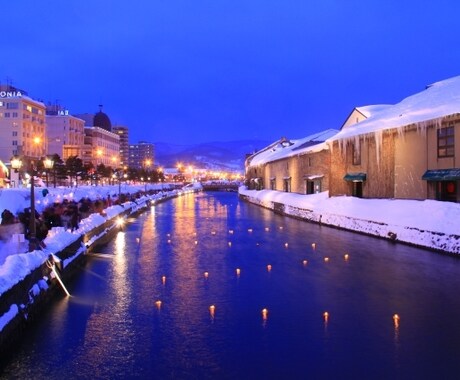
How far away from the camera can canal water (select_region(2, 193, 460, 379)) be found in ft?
33.0

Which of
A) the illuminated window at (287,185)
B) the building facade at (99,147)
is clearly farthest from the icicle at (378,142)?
the building facade at (99,147)

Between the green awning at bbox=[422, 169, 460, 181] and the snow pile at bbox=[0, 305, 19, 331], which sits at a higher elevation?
the green awning at bbox=[422, 169, 460, 181]

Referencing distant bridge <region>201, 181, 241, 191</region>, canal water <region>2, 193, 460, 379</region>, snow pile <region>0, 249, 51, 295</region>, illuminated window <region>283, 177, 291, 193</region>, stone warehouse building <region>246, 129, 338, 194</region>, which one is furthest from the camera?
distant bridge <region>201, 181, 241, 191</region>

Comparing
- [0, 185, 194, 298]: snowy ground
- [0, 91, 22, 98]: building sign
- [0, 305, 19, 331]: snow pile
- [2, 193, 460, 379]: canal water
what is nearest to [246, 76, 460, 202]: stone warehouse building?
[2, 193, 460, 379]: canal water

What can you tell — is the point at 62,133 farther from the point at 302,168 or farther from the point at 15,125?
the point at 302,168

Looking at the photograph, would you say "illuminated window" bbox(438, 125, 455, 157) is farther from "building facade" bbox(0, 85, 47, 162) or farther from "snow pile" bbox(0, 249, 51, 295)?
"building facade" bbox(0, 85, 47, 162)

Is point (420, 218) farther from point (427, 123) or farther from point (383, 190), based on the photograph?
point (383, 190)

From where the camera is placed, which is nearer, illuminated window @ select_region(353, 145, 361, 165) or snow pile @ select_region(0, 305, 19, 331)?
snow pile @ select_region(0, 305, 19, 331)

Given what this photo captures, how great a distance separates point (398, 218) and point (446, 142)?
5.36 metres

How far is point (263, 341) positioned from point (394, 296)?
6.17 meters

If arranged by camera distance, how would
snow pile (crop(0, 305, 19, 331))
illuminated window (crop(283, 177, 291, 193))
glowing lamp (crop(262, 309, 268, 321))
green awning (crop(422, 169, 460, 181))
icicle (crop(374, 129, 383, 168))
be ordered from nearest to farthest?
snow pile (crop(0, 305, 19, 331))
glowing lamp (crop(262, 309, 268, 321))
green awning (crop(422, 169, 460, 181))
icicle (crop(374, 129, 383, 168))
illuminated window (crop(283, 177, 291, 193))

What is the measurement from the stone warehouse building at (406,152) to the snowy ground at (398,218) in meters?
1.99

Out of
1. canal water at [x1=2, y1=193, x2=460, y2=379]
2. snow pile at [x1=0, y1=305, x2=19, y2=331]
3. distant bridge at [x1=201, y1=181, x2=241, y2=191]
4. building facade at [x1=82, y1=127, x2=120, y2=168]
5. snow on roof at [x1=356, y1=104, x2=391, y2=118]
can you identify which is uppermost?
building facade at [x1=82, y1=127, x2=120, y2=168]

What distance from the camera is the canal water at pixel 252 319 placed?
10070 mm
